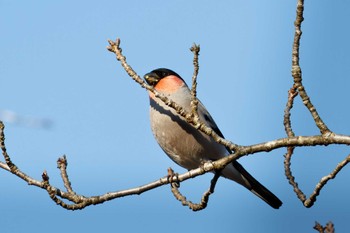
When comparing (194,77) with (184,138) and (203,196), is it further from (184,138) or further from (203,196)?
(184,138)

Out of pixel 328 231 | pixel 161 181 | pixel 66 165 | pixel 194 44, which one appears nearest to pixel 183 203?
pixel 161 181

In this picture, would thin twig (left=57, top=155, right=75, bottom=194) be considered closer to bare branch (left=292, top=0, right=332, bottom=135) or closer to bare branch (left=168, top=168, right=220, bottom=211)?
bare branch (left=168, top=168, right=220, bottom=211)

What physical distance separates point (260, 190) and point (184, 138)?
98 centimetres

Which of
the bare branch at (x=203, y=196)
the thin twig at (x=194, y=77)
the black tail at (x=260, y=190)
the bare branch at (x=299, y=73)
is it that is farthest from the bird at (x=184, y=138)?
the bare branch at (x=299, y=73)

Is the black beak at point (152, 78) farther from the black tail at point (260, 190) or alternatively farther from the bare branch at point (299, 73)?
the bare branch at point (299, 73)

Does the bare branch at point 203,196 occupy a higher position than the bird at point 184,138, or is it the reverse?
the bird at point 184,138

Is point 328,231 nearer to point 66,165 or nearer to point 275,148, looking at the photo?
point 275,148

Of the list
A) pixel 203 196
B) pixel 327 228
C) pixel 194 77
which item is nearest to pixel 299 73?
pixel 194 77

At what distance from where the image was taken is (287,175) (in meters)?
4.66

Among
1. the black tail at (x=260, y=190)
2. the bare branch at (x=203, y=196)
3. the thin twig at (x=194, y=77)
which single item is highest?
the black tail at (x=260, y=190)

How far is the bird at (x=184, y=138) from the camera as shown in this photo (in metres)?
5.79

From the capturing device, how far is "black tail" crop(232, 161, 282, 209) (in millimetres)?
6402

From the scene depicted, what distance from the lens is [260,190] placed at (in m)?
6.48

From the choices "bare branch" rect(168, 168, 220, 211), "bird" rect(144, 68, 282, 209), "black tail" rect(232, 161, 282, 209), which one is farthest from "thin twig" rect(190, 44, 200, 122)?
"black tail" rect(232, 161, 282, 209)
